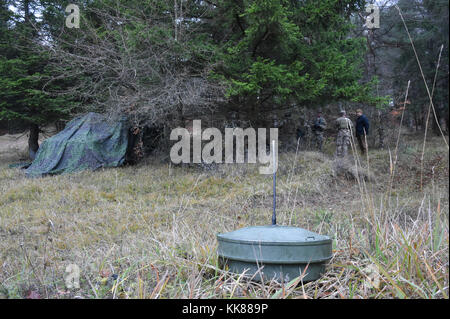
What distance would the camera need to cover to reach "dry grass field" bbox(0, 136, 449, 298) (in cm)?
203

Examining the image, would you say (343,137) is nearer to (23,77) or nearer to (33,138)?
(23,77)

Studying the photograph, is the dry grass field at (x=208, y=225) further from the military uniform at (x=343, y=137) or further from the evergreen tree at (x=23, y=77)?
the evergreen tree at (x=23, y=77)

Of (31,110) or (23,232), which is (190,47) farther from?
(31,110)

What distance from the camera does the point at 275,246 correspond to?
1903 millimetres

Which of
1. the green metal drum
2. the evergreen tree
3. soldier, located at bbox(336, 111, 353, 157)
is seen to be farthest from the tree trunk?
the green metal drum

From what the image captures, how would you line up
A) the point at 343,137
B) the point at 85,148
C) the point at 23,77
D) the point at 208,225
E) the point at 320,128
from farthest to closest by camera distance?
1. the point at 23,77
2. the point at 320,128
3. the point at 343,137
4. the point at 85,148
5. the point at 208,225

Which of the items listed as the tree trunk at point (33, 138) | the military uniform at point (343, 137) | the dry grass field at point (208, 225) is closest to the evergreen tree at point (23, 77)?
the tree trunk at point (33, 138)

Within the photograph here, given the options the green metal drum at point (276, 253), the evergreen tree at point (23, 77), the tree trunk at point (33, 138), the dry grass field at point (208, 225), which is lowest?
the dry grass field at point (208, 225)

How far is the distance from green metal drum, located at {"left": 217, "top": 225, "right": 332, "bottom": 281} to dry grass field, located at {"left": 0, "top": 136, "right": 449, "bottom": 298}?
0.24 ft

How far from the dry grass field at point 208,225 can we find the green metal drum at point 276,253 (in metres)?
0.07

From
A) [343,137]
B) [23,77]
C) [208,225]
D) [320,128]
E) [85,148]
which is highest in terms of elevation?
[23,77]

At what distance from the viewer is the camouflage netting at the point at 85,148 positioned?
9.58 meters

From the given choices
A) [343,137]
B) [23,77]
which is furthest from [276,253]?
[23,77]

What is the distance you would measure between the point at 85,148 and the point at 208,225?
7.01 meters
